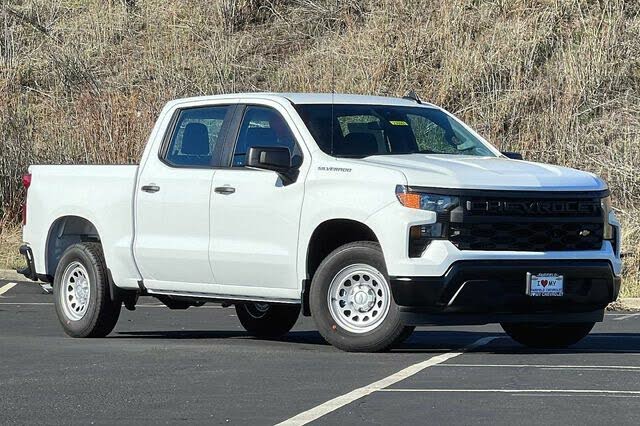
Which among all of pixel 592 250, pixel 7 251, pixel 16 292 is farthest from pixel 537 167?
pixel 7 251

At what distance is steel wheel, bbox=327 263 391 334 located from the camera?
11.9m

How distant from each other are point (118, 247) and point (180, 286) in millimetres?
743

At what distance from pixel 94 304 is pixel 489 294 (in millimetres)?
3789

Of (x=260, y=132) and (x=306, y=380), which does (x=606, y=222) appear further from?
(x=306, y=380)

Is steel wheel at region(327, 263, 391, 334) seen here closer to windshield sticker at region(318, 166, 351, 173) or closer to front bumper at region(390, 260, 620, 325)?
front bumper at region(390, 260, 620, 325)

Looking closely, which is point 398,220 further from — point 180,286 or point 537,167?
point 180,286

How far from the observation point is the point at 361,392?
9.58 meters

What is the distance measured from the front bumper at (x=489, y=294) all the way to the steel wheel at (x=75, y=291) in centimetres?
347

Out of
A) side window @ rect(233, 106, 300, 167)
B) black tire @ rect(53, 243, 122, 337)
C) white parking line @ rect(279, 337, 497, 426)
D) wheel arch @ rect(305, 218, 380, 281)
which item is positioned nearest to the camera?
white parking line @ rect(279, 337, 497, 426)

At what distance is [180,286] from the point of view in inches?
519

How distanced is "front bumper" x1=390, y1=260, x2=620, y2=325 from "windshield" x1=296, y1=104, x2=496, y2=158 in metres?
1.49

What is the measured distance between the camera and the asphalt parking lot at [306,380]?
871 centimetres

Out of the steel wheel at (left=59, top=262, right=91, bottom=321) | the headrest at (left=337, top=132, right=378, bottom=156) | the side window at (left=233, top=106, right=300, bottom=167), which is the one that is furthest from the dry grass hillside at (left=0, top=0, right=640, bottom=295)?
the side window at (left=233, top=106, right=300, bottom=167)

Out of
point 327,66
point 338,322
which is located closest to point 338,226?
point 338,322
